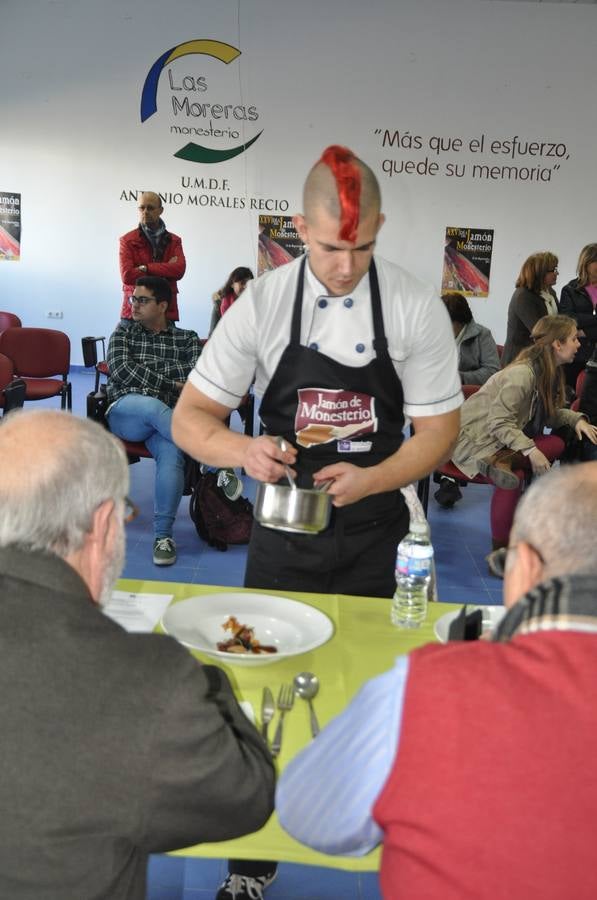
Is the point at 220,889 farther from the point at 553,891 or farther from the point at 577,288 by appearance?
the point at 577,288

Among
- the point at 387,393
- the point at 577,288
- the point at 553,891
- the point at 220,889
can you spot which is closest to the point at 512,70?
the point at 577,288

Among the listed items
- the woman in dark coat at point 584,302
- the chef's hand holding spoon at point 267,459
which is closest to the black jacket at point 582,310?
the woman in dark coat at point 584,302

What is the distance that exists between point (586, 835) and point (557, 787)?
0.05 meters

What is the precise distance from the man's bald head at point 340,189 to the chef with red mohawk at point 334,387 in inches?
5.8

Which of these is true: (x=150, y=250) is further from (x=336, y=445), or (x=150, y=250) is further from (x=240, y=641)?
(x=240, y=641)

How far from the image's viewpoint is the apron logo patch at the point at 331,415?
1935 millimetres

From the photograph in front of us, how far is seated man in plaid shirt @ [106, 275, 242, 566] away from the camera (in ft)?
14.3

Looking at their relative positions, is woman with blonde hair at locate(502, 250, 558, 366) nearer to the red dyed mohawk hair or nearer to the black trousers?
the black trousers

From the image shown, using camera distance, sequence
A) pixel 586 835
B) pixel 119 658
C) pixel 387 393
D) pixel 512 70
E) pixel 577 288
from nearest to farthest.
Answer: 1. pixel 586 835
2. pixel 119 658
3. pixel 387 393
4. pixel 577 288
5. pixel 512 70

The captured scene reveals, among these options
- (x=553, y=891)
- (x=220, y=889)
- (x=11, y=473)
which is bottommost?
(x=220, y=889)

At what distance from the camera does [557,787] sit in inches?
30.8

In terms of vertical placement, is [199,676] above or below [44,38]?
below

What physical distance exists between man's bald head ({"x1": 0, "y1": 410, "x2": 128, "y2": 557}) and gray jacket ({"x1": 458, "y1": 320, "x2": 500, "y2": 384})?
4.79 m

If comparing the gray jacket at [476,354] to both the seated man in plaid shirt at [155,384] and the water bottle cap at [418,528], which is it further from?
the water bottle cap at [418,528]
